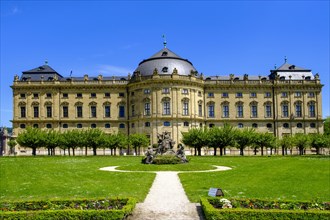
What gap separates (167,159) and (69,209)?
24944 millimetres

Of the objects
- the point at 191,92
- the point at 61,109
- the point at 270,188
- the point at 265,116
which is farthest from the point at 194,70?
the point at 270,188

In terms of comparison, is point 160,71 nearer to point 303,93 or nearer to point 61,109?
point 61,109

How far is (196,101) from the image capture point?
71.4 m

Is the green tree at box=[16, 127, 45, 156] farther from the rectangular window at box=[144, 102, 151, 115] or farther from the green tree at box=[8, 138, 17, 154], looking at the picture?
the rectangular window at box=[144, 102, 151, 115]

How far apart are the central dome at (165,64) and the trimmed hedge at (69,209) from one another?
55.9m

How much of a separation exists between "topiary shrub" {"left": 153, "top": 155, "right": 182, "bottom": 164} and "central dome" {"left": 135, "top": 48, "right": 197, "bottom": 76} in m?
33.1

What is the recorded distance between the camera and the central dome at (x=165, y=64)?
68750mm

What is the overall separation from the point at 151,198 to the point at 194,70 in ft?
192

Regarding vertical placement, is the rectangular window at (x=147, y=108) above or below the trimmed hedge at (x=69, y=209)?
above

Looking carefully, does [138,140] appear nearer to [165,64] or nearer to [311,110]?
[165,64]

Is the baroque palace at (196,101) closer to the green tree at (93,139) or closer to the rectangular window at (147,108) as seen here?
the rectangular window at (147,108)

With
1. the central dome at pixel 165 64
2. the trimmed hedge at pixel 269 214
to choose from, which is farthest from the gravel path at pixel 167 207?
the central dome at pixel 165 64

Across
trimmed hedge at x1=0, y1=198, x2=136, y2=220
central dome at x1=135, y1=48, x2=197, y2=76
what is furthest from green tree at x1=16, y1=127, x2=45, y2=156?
trimmed hedge at x1=0, y1=198, x2=136, y2=220

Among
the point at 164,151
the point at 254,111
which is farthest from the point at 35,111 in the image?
the point at 254,111
